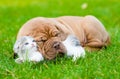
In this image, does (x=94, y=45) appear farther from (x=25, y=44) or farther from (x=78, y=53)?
(x=25, y=44)

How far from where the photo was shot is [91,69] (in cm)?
550

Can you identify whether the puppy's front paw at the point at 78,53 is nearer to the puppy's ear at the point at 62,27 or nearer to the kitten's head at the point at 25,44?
the puppy's ear at the point at 62,27

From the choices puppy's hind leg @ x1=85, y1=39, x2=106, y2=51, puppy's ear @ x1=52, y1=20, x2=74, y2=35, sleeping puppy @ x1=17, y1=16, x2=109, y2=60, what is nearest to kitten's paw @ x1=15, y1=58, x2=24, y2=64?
sleeping puppy @ x1=17, y1=16, x2=109, y2=60

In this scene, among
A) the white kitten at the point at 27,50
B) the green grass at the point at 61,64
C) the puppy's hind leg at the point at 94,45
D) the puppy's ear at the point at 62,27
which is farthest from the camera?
the puppy's hind leg at the point at 94,45

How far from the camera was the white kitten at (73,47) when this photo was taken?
240 inches

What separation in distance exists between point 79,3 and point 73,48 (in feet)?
22.1

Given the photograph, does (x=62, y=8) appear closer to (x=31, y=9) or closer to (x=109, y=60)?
(x=31, y=9)

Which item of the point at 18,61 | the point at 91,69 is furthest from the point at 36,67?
the point at 91,69

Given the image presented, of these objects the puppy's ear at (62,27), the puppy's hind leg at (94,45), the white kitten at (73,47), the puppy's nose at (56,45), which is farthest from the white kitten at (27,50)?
the puppy's hind leg at (94,45)

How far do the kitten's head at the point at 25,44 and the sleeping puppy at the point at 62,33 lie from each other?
71 millimetres

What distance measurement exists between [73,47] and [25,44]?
0.63m

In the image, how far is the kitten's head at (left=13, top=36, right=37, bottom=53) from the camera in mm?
5887

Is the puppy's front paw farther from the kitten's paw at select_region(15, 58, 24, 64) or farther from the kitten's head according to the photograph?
the kitten's paw at select_region(15, 58, 24, 64)

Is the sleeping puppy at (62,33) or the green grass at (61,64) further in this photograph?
the sleeping puppy at (62,33)
